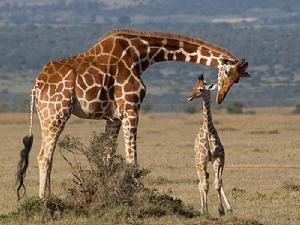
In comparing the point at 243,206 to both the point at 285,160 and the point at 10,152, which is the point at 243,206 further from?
the point at 10,152

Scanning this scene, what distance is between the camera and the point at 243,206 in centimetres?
1561

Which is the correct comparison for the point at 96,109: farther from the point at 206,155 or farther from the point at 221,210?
the point at 221,210

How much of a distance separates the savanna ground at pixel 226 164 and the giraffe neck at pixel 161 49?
185cm

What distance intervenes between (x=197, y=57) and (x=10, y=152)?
12.6m

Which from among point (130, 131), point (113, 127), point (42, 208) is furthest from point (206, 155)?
point (42, 208)

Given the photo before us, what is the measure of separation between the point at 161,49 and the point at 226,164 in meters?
8.28

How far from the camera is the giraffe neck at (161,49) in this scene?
1464cm

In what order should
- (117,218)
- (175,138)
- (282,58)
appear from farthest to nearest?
(282,58) → (175,138) → (117,218)

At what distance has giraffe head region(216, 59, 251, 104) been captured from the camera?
14.2 meters

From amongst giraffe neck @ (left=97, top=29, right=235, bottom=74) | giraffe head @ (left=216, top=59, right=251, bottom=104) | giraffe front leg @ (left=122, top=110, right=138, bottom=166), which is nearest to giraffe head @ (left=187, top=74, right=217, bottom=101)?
giraffe neck @ (left=97, top=29, right=235, bottom=74)

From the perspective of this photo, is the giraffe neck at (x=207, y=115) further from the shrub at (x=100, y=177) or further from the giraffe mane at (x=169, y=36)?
the shrub at (x=100, y=177)

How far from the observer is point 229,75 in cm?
1426

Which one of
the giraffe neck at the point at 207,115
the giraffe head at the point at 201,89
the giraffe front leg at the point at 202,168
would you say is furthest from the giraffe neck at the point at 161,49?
the giraffe front leg at the point at 202,168

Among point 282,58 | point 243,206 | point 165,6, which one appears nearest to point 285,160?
point 243,206
